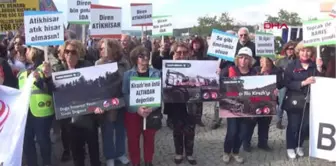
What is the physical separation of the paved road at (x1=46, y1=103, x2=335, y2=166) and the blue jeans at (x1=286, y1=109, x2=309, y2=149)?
255 mm

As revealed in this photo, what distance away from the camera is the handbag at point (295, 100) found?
6.24 m

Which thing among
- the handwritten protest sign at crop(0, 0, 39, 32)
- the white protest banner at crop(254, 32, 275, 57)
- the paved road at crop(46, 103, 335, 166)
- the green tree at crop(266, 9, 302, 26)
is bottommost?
the paved road at crop(46, 103, 335, 166)

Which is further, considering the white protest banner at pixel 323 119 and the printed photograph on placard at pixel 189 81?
the printed photograph on placard at pixel 189 81

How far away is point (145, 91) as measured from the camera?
5.50m

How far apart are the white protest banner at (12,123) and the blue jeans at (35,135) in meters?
1.59

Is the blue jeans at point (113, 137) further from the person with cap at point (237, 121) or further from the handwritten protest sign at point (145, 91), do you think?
the person with cap at point (237, 121)

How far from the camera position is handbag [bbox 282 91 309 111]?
6242mm

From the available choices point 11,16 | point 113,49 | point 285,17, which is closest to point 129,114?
point 113,49

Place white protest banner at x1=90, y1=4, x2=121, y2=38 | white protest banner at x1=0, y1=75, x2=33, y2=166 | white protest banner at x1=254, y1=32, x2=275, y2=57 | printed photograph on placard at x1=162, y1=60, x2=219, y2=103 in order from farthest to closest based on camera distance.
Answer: white protest banner at x1=254, y1=32, x2=275, y2=57 → white protest banner at x1=90, y1=4, x2=121, y2=38 → printed photograph on placard at x1=162, y1=60, x2=219, y2=103 → white protest banner at x1=0, y1=75, x2=33, y2=166

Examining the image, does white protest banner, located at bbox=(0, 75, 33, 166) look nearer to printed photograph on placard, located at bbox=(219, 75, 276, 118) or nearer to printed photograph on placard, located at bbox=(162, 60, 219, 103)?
printed photograph on placard, located at bbox=(162, 60, 219, 103)

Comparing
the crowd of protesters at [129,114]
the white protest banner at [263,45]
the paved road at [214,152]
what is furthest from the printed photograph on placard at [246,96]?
the white protest banner at [263,45]

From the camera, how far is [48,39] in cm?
527

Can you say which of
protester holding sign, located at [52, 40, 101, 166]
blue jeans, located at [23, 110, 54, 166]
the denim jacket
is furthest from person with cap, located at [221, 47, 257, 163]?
blue jeans, located at [23, 110, 54, 166]

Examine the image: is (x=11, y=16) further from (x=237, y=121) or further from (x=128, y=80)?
(x=237, y=121)
